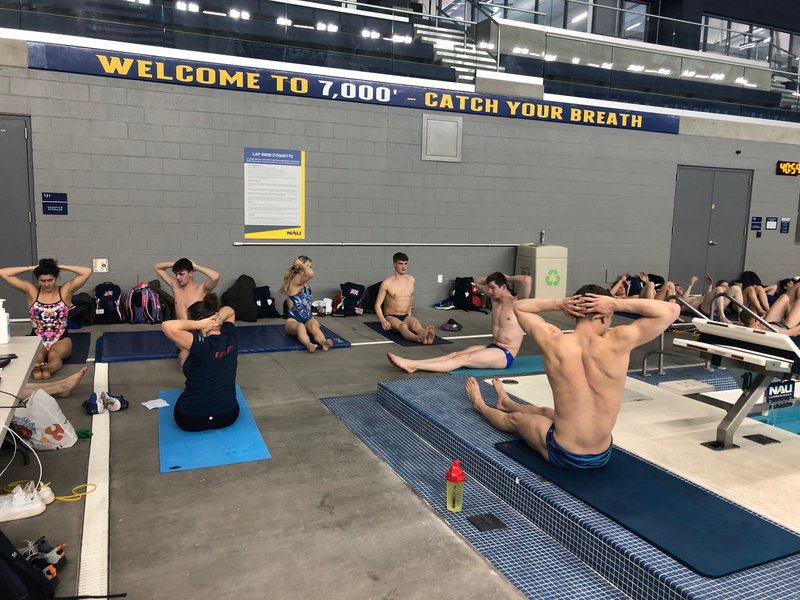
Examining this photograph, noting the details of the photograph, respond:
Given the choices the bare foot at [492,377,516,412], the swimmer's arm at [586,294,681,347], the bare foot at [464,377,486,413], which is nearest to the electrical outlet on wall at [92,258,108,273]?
the bare foot at [464,377,486,413]

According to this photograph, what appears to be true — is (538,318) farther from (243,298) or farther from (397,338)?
(243,298)

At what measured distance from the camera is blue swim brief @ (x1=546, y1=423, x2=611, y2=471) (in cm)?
336

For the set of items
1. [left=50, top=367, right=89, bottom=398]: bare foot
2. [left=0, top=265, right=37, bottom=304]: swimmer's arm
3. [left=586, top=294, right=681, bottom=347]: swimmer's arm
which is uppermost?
[left=586, top=294, right=681, bottom=347]: swimmer's arm

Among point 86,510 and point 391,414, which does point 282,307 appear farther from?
point 86,510

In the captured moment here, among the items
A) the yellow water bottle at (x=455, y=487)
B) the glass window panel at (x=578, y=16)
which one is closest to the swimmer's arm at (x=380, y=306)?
the yellow water bottle at (x=455, y=487)

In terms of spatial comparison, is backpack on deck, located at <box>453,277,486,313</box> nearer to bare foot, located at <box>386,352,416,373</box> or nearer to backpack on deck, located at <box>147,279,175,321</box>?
bare foot, located at <box>386,352,416,373</box>

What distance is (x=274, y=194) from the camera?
8828 mm

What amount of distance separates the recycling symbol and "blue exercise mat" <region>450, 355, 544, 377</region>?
3.78 metres

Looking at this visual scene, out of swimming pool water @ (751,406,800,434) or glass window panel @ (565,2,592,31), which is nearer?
Answer: swimming pool water @ (751,406,800,434)

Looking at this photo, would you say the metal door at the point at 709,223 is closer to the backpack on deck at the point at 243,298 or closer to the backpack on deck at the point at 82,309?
the backpack on deck at the point at 243,298

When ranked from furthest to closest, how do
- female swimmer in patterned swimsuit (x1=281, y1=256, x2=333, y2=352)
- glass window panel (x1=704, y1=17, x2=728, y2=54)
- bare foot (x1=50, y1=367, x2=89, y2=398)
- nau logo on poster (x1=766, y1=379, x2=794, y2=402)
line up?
glass window panel (x1=704, y1=17, x2=728, y2=54) → female swimmer in patterned swimsuit (x1=281, y1=256, x2=333, y2=352) → bare foot (x1=50, y1=367, x2=89, y2=398) → nau logo on poster (x1=766, y1=379, x2=794, y2=402)

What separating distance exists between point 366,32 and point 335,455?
7367mm

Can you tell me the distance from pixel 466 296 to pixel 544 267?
1.47 meters

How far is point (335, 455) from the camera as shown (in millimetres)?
3957
